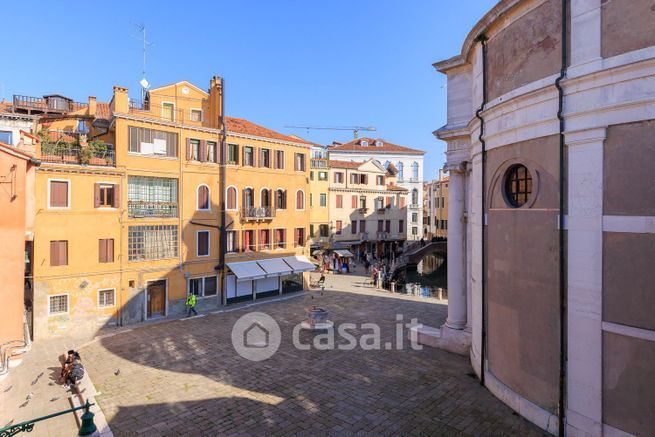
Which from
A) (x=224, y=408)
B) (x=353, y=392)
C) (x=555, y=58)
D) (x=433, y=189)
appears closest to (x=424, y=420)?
(x=353, y=392)

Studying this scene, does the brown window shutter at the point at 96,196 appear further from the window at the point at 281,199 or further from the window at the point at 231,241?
the window at the point at 281,199

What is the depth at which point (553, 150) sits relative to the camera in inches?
340

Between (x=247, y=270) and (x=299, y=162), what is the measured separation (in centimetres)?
882

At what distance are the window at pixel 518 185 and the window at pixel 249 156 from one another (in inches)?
695

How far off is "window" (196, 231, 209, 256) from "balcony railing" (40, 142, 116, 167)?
588cm

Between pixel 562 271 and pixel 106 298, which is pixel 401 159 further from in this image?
pixel 562 271

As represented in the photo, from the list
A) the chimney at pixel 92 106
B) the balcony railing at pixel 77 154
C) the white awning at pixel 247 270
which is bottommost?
the white awning at pixel 247 270

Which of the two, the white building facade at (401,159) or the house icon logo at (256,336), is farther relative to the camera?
the white building facade at (401,159)

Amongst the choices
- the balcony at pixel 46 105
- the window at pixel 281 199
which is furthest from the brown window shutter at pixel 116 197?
the balcony at pixel 46 105

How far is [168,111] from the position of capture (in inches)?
890

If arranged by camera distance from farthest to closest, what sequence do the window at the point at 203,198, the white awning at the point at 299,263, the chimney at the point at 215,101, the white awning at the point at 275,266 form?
the white awning at the point at 299,263 → the white awning at the point at 275,266 → the chimney at the point at 215,101 → the window at the point at 203,198

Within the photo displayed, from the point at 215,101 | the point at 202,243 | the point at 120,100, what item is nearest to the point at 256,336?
the point at 202,243

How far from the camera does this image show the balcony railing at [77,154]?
58.8 feet

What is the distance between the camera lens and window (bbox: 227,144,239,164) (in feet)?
78.1
